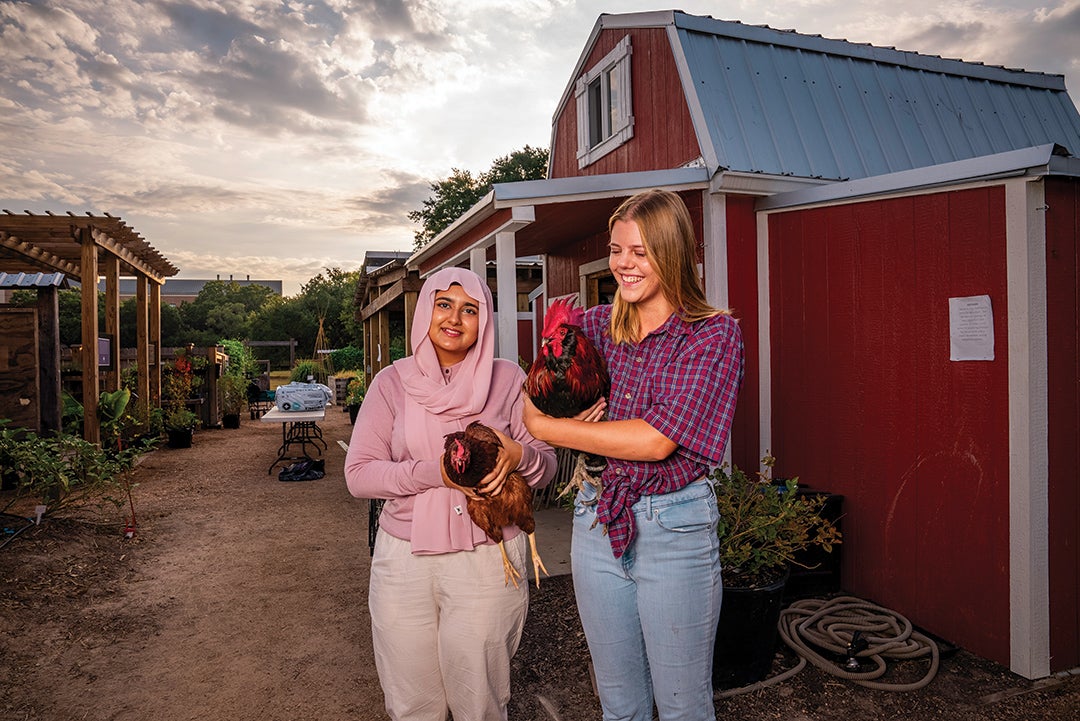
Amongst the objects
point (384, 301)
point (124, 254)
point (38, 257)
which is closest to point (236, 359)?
point (124, 254)

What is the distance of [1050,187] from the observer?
10.9 ft

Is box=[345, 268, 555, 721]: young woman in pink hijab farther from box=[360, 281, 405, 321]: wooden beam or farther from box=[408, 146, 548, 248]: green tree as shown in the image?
box=[408, 146, 548, 248]: green tree

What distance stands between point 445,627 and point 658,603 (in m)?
0.75

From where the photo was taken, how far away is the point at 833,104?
250 inches

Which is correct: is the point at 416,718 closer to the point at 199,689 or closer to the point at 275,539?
the point at 199,689

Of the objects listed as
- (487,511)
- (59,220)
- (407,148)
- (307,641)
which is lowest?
(307,641)

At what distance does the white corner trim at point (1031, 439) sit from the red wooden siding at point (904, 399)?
9 cm

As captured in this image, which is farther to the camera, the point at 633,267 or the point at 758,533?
the point at 758,533

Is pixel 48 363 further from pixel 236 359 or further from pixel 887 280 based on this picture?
pixel 236 359

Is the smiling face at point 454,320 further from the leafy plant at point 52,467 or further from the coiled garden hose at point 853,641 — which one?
the leafy plant at point 52,467

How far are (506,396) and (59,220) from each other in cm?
924

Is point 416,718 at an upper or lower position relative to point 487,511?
lower

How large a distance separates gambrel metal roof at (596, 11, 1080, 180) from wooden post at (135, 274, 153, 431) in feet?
31.1

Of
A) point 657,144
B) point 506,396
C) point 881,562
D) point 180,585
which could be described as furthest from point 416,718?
point 657,144
